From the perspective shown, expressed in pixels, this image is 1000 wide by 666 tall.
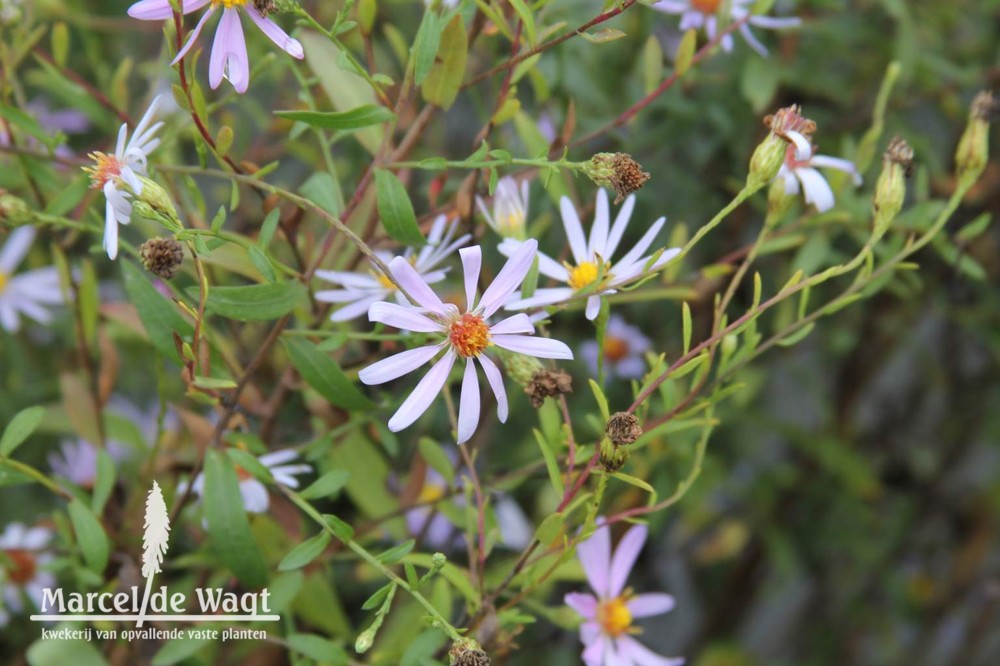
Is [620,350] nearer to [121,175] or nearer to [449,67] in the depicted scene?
[449,67]

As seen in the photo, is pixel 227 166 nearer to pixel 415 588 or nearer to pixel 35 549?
Answer: pixel 415 588

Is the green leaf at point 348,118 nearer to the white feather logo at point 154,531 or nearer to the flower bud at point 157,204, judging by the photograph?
the flower bud at point 157,204

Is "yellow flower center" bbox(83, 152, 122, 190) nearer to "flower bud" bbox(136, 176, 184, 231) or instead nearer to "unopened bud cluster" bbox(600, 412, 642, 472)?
Result: "flower bud" bbox(136, 176, 184, 231)

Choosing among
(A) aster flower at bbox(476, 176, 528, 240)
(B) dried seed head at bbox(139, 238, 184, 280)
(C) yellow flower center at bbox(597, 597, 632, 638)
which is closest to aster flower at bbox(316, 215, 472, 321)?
(A) aster flower at bbox(476, 176, 528, 240)

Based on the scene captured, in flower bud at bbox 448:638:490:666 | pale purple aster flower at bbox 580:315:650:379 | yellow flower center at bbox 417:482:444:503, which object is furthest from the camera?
pale purple aster flower at bbox 580:315:650:379

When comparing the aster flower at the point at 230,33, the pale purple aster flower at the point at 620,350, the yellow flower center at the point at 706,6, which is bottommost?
the aster flower at the point at 230,33
